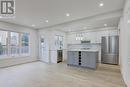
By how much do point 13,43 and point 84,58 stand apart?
474cm

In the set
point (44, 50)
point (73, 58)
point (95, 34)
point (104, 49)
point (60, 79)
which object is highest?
point (95, 34)

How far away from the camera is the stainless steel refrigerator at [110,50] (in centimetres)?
593

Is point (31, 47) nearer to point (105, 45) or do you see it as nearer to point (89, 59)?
point (89, 59)

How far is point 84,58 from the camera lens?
5.09 m

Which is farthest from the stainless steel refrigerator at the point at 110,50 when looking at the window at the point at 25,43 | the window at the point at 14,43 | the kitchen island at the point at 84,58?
the window at the point at 14,43

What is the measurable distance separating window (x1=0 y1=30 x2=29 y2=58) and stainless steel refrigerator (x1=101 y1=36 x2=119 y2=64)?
18.7 ft

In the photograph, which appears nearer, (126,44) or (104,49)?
(126,44)

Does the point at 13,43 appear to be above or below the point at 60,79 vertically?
above

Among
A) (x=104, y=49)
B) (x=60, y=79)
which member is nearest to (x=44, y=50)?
(x=60, y=79)

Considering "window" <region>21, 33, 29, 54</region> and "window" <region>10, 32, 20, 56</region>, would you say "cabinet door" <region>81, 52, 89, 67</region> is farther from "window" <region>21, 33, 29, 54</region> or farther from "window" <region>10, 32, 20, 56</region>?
"window" <region>10, 32, 20, 56</region>

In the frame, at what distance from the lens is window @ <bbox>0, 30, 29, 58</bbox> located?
5.49m

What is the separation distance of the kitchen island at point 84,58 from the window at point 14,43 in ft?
12.1

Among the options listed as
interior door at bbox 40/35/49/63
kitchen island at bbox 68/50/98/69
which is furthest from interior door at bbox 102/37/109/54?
interior door at bbox 40/35/49/63

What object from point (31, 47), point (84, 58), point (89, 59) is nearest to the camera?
point (89, 59)
